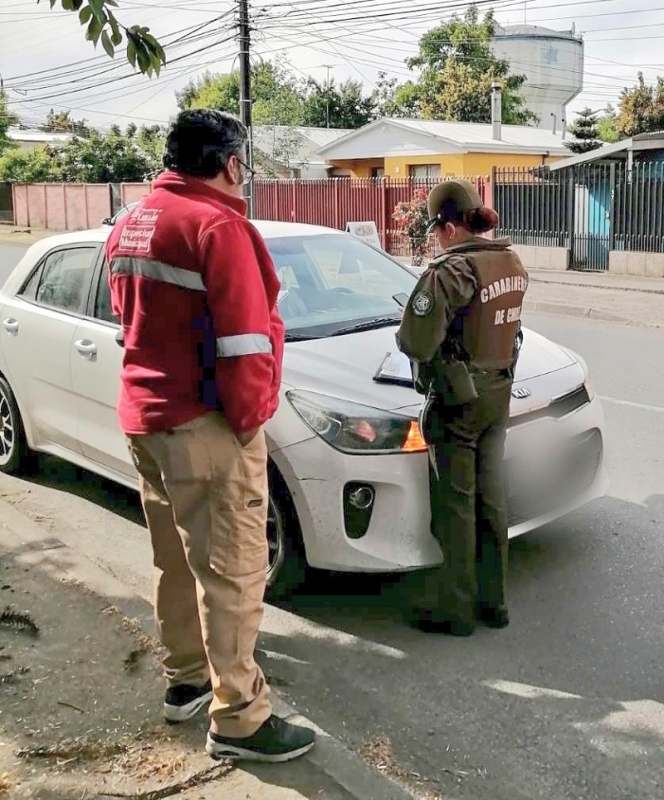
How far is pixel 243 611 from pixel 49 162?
159ft

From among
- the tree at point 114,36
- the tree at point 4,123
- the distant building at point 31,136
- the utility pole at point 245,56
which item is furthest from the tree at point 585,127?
the tree at point 114,36

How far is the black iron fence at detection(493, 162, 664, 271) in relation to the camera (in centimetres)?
1884

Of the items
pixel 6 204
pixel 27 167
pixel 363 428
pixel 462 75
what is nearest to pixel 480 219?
pixel 363 428

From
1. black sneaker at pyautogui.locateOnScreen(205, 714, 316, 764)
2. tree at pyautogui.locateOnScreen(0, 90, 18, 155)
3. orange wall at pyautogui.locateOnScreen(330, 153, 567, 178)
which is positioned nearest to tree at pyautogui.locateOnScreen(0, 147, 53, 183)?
tree at pyautogui.locateOnScreen(0, 90, 18, 155)

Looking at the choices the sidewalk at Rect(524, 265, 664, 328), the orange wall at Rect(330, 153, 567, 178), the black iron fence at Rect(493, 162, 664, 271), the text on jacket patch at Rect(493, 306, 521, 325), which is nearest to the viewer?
the text on jacket patch at Rect(493, 306, 521, 325)

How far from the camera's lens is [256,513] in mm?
2854

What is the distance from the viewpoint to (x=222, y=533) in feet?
9.18

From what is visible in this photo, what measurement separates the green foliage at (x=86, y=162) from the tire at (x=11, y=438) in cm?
4147

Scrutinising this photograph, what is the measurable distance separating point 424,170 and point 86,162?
1843 centimetres

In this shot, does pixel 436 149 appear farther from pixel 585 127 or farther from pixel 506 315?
pixel 506 315

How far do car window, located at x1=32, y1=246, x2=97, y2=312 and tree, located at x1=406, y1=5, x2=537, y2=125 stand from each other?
4918 cm

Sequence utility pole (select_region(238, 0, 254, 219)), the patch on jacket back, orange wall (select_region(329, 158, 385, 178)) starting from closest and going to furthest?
the patch on jacket back → utility pole (select_region(238, 0, 254, 219)) → orange wall (select_region(329, 158, 385, 178))

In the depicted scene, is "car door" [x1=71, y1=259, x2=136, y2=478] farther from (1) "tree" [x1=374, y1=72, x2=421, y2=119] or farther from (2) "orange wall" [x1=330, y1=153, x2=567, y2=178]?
(1) "tree" [x1=374, y1=72, x2=421, y2=119]

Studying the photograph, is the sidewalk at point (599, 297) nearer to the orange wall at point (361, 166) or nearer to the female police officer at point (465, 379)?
the female police officer at point (465, 379)
